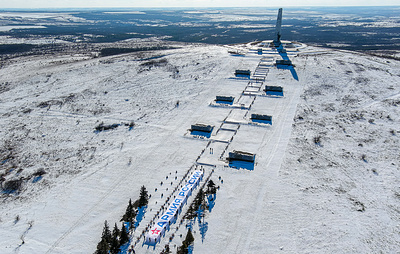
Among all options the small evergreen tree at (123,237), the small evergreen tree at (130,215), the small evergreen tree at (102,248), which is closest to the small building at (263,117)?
the small evergreen tree at (130,215)

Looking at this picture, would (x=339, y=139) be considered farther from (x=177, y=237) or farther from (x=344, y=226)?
(x=177, y=237)

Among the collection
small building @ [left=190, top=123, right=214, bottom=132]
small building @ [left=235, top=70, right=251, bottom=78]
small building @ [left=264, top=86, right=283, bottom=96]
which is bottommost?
small building @ [left=190, top=123, right=214, bottom=132]

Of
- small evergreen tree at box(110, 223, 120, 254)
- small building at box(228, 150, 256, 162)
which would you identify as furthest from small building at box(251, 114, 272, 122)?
small evergreen tree at box(110, 223, 120, 254)

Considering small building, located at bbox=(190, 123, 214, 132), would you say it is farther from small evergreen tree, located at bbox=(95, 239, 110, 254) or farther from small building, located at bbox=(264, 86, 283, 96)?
small evergreen tree, located at bbox=(95, 239, 110, 254)

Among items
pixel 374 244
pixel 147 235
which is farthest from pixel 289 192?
pixel 147 235

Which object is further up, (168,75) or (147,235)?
(168,75)

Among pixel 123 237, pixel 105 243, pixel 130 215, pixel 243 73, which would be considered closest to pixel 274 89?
pixel 243 73

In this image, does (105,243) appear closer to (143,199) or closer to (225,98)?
(143,199)

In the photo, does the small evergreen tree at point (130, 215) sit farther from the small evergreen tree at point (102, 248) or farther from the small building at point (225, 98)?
the small building at point (225, 98)

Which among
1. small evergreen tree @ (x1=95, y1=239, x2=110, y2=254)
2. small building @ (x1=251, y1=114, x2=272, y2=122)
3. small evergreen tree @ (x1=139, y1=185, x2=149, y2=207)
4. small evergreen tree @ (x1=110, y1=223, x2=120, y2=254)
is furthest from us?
small building @ (x1=251, y1=114, x2=272, y2=122)
